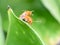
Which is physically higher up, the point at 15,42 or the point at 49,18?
the point at 49,18

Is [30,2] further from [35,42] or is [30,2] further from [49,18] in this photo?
[35,42]

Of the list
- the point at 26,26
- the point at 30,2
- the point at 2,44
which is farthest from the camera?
the point at 30,2

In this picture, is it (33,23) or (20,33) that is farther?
(33,23)

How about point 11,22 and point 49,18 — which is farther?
point 49,18

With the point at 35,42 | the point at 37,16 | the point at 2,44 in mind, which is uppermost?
the point at 37,16

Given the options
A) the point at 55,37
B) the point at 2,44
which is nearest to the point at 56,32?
the point at 55,37

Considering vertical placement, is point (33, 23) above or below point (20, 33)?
above

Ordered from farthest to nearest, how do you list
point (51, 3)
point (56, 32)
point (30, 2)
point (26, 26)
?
point (56, 32) < point (30, 2) < point (51, 3) < point (26, 26)
